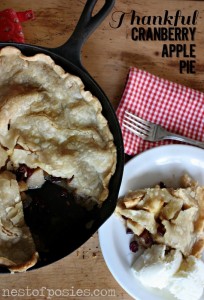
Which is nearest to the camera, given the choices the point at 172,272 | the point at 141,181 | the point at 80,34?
the point at 80,34

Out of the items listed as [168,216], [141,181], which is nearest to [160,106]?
[141,181]

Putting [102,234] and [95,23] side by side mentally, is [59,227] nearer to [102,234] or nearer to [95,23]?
→ [102,234]

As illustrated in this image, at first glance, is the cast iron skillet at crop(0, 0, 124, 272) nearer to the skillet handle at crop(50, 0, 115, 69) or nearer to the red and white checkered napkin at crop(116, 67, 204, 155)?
the skillet handle at crop(50, 0, 115, 69)

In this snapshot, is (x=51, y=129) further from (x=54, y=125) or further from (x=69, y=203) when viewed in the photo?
(x=69, y=203)

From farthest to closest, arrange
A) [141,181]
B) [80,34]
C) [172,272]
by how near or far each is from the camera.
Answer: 1. [141,181]
2. [172,272]
3. [80,34]

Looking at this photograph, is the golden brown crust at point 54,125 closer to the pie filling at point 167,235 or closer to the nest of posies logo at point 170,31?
the pie filling at point 167,235

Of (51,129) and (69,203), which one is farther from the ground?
(51,129)
